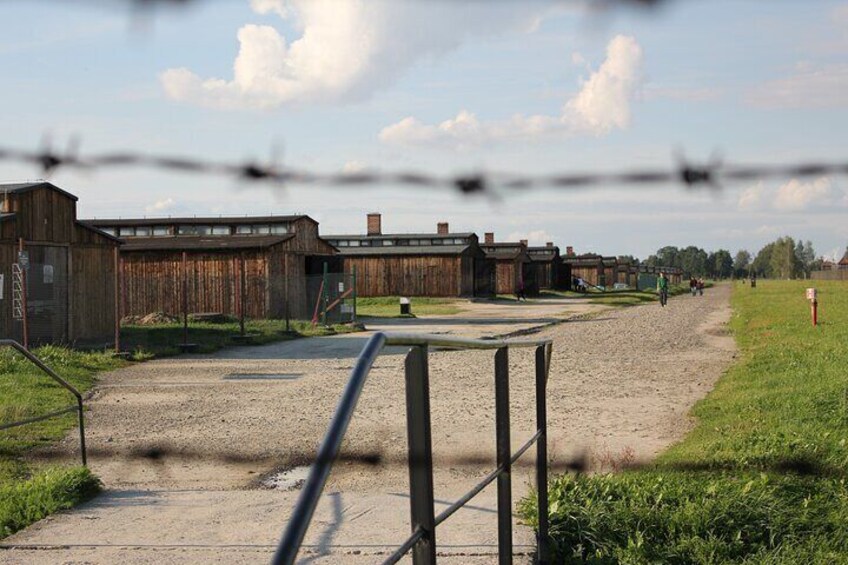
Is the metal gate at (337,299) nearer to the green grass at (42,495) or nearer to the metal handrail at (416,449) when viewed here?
the green grass at (42,495)

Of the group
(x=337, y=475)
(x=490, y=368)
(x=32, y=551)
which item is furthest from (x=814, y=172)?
(x=490, y=368)

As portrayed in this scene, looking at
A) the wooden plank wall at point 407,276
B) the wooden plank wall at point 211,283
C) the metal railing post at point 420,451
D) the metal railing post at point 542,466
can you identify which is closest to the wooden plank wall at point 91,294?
the wooden plank wall at point 211,283

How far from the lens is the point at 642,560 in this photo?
5883 millimetres

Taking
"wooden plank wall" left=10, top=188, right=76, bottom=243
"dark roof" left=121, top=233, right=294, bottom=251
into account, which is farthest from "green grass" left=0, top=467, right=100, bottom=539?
"dark roof" left=121, top=233, right=294, bottom=251

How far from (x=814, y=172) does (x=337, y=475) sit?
5346 millimetres

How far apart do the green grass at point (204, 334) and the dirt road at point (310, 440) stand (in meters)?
1.01

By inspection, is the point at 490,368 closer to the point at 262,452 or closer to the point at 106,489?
the point at 262,452

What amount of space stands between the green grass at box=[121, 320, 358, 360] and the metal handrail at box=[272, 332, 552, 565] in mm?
15974

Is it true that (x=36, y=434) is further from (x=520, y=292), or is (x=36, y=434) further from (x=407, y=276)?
(x=520, y=292)

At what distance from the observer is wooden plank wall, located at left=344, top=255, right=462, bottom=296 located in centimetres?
5525

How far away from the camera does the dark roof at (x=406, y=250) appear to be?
182 feet

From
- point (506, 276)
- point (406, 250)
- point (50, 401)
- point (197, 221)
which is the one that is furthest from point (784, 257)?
point (50, 401)

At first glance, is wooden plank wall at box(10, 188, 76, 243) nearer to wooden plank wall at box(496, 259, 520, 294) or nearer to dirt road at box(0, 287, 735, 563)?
dirt road at box(0, 287, 735, 563)

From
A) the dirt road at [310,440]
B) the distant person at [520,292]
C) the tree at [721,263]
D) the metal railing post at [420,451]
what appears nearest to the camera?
the metal railing post at [420,451]
